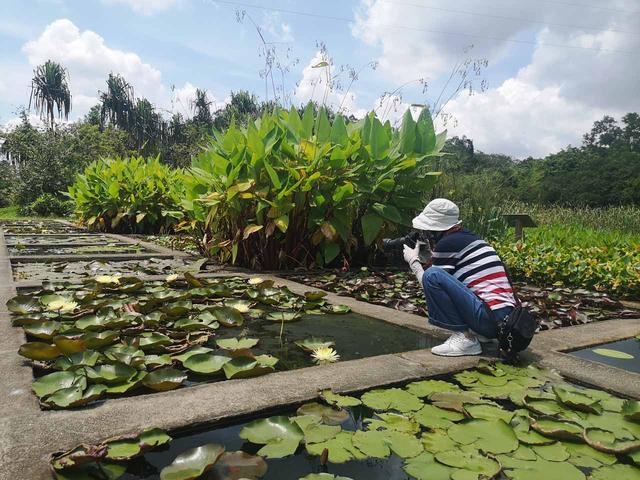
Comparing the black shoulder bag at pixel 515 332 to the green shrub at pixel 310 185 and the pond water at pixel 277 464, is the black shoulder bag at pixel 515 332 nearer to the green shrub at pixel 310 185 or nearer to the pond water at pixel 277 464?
the pond water at pixel 277 464

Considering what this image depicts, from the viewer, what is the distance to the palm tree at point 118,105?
41656mm

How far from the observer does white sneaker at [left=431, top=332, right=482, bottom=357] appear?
187cm

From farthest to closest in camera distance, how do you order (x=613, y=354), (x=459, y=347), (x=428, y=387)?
(x=613, y=354) → (x=459, y=347) → (x=428, y=387)

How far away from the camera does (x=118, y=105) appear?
1646 inches

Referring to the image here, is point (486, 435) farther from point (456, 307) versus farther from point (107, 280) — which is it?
point (107, 280)

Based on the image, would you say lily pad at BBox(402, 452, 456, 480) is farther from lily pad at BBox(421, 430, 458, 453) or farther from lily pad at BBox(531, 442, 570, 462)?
lily pad at BBox(531, 442, 570, 462)

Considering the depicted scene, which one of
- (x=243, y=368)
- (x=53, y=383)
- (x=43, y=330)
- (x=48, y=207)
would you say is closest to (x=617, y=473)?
(x=243, y=368)

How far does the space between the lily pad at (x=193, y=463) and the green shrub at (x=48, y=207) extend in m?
15.7

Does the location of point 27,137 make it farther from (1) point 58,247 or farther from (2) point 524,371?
(2) point 524,371

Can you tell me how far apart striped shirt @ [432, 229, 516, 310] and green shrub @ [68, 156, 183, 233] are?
20.0 feet

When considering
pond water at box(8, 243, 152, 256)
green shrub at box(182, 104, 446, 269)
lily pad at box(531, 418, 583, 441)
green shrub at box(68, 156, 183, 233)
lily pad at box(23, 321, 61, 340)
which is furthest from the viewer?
green shrub at box(68, 156, 183, 233)

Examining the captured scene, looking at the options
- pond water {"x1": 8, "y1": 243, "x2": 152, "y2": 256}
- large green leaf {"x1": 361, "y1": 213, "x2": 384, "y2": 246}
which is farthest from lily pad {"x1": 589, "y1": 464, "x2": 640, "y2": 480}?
pond water {"x1": 8, "y1": 243, "x2": 152, "y2": 256}

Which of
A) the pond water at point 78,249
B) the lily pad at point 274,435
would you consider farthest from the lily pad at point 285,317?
the pond water at point 78,249

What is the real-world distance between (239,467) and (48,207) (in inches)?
639
